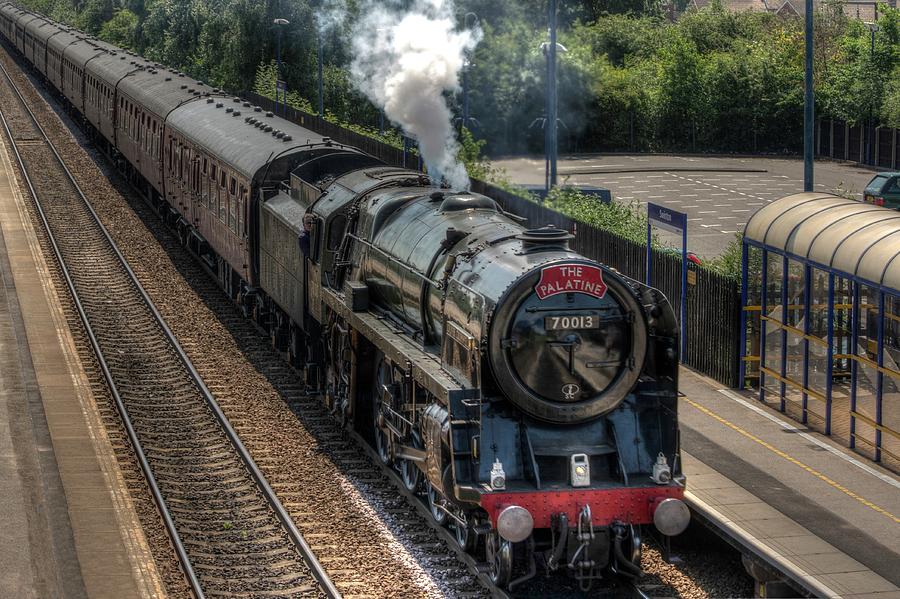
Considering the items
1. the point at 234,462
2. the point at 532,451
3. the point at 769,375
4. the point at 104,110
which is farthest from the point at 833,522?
the point at 104,110

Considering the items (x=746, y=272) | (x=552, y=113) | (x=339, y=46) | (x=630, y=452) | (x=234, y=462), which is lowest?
(x=234, y=462)

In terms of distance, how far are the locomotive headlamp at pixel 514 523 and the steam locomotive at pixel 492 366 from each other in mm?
13

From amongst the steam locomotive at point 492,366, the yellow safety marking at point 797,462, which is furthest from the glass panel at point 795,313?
the steam locomotive at point 492,366

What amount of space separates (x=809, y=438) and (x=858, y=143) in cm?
4114

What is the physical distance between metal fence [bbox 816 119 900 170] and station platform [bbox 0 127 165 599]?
3857cm

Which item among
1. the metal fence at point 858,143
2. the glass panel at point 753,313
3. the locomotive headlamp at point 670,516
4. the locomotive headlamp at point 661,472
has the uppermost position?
the metal fence at point 858,143

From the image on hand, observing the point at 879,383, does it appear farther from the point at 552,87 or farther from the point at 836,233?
the point at 552,87

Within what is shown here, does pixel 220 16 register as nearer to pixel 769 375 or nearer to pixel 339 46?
pixel 339 46

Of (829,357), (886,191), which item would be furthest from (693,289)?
(886,191)

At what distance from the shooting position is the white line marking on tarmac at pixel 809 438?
49.2 feet

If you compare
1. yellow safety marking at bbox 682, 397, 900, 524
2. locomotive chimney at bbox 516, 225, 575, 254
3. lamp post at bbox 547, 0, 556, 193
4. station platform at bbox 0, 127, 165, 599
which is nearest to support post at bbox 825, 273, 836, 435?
yellow safety marking at bbox 682, 397, 900, 524

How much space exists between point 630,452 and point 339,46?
145 feet

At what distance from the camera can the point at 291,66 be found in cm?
5547

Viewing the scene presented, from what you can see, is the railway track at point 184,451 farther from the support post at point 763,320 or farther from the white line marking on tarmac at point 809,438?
the support post at point 763,320
